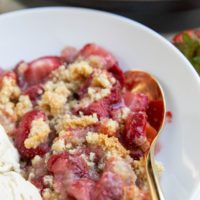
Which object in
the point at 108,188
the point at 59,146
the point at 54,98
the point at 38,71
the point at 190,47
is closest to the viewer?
the point at 108,188

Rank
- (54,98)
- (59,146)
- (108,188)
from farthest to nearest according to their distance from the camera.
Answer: (54,98) < (59,146) < (108,188)

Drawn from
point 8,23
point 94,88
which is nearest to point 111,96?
point 94,88

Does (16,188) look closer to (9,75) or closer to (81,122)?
(81,122)

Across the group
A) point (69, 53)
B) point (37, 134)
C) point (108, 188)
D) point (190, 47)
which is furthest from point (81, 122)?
point (190, 47)

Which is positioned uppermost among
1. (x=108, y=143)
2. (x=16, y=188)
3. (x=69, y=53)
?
(x=69, y=53)

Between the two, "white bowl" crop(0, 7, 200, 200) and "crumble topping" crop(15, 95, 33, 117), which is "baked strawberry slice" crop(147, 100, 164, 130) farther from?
"crumble topping" crop(15, 95, 33, 117)

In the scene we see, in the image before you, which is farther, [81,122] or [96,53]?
[96,53]

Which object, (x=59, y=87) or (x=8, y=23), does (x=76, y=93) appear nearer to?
(x=59, y=87)

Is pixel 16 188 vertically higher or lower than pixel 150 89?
lower
